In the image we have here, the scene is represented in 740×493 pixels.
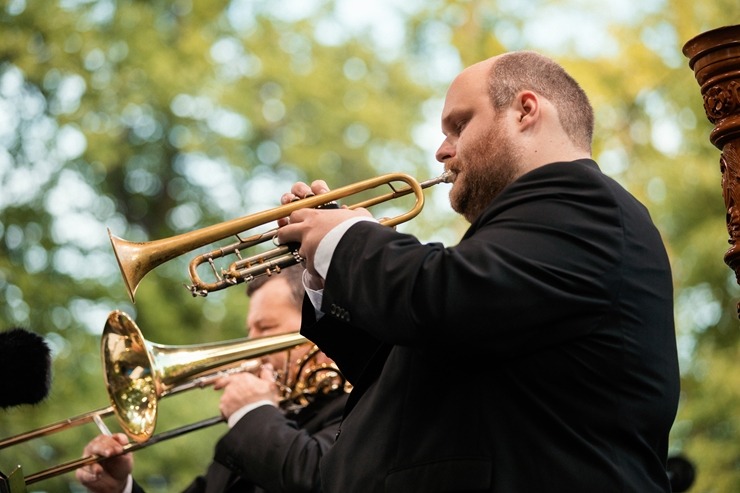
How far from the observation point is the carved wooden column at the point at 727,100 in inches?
117

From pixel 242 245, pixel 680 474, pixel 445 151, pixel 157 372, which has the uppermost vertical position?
pixel 445 151

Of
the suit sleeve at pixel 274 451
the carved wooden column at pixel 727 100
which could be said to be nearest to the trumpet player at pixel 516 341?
the carved wooden column at pixel 727 100

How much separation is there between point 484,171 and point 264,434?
6.07ft

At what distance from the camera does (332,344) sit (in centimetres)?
332

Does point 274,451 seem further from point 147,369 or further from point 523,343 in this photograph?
point 523,343

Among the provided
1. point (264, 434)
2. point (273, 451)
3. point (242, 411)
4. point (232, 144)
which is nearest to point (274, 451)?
point (273, 451)

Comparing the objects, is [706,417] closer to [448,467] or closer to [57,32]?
[57,32]

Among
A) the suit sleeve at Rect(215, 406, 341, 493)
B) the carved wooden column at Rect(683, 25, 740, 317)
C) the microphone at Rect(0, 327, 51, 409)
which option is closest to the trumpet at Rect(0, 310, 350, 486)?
the suit sleeve at Rect(215, 406, 341, 493)

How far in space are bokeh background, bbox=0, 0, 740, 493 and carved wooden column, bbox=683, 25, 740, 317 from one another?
7.57m

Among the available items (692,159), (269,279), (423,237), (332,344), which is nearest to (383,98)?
(423,237)

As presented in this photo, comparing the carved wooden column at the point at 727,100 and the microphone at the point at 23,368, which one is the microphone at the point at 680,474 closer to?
the carved wooden column at the point at 727,100

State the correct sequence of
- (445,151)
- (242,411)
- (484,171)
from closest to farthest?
(484,171) < (445,151) < (242,411)

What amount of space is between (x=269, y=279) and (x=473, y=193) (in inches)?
93.8

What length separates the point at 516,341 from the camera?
2643 mm
